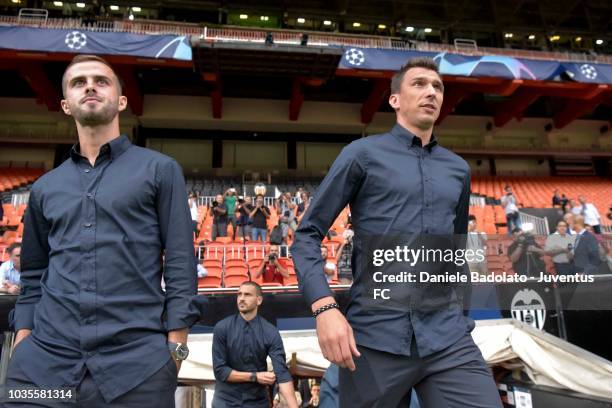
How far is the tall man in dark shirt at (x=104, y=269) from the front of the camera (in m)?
1.43

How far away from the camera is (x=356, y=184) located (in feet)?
5.92

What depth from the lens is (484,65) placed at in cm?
1559

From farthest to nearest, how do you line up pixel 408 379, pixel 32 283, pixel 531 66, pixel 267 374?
pixel 531 66 → pixel 267 374 → pixel 32 283 → pixel 408 379

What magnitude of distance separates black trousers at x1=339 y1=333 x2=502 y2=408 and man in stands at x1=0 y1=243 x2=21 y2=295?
5.31 meters

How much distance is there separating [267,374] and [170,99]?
16.9 m

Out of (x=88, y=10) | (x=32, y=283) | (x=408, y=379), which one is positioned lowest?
(x=408, y=379)

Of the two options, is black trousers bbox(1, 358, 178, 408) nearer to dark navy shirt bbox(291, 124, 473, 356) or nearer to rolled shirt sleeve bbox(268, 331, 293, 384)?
dark navy shirt bbox(291, 124, 473, 356)

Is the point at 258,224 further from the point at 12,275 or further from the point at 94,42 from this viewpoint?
the point at 94,42

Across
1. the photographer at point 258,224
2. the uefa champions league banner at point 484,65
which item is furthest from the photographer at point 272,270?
the uefa champions league banner at point 484,65

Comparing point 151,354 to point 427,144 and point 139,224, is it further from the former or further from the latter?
point 427,144

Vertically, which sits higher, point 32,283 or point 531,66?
point 531,66

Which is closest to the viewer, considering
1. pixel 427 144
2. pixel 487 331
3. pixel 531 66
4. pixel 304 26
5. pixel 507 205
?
pixel 427 144

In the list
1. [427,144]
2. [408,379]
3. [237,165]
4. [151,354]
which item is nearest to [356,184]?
[427,144]

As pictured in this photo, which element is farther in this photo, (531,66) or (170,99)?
(170,99)
